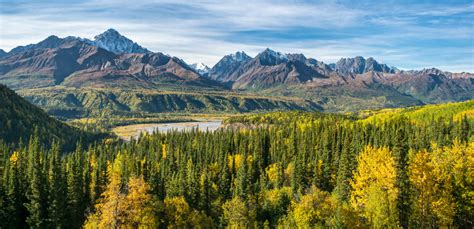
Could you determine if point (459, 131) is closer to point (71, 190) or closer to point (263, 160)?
point (263, 160)

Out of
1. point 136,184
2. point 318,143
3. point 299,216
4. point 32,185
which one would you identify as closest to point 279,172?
point 318,143

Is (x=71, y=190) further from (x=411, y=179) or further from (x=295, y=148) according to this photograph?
(x=295, y=148)

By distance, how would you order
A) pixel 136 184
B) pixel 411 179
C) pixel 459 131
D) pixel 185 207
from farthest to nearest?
pixel 459 131 → pixel 185 207 → pixel 411 179 → pixel 136 184

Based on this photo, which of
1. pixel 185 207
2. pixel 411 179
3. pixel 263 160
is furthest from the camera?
pixel 263 160

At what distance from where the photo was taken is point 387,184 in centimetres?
7969

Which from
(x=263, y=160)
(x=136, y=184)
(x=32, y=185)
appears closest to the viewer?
(x=136, y=184)

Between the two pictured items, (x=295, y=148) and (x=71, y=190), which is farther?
(x=295, y=148)

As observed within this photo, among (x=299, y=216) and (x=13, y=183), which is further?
(x=13, y=183)

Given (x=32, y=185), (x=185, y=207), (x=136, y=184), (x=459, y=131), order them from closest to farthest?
(x=136, y=184), (x=32, y=185), (x=185, y=207), (x=459, y=131)

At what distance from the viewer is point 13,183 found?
3745 inches

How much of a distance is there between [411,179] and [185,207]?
2038 inches

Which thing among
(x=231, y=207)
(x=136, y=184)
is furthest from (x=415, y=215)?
(x=136, y=184)

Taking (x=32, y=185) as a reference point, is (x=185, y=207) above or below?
below

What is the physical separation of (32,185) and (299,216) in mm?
59433
